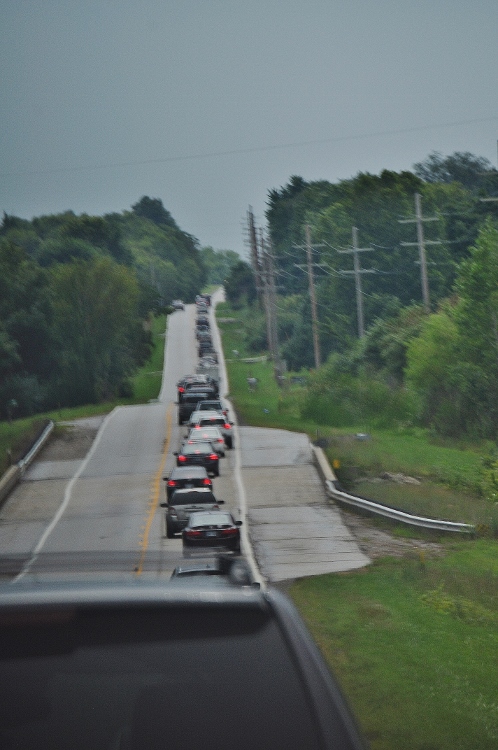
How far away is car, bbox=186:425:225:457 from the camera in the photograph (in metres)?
45.9

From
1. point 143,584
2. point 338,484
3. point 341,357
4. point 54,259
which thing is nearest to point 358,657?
point 143,584

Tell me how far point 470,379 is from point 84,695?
188ft

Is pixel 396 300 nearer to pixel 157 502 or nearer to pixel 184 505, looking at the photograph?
pixel 157 502

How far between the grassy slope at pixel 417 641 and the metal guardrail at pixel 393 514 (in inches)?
51.8

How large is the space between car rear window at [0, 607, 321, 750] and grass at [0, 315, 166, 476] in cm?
4255

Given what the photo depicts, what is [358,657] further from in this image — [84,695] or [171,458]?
[171,458]

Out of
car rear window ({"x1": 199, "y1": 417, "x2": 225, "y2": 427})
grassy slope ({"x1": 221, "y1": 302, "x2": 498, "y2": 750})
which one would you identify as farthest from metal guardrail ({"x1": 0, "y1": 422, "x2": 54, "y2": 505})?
grassy slope ({"x1": 221, "y1": 302, "x2": 498, "y2": 750})

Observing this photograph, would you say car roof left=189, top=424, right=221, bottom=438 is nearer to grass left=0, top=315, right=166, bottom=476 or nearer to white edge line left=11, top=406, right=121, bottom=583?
white edge line left=11, top=406, right=121, bottom=583

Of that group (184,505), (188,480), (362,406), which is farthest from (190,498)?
(362,406)

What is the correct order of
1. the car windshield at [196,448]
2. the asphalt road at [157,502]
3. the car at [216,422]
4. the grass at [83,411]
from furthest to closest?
the grass at [83,411] < the car at [216,422] < the car windshield at [196,448] < the asphalt road at [157,502]

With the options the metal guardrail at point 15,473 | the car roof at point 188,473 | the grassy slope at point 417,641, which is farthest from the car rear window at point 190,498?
the metal guardrail at point 15,473

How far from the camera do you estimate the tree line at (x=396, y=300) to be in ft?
194

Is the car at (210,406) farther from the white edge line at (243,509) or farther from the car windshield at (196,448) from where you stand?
the car windshield at (196,448)

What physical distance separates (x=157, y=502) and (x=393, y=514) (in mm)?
8812
